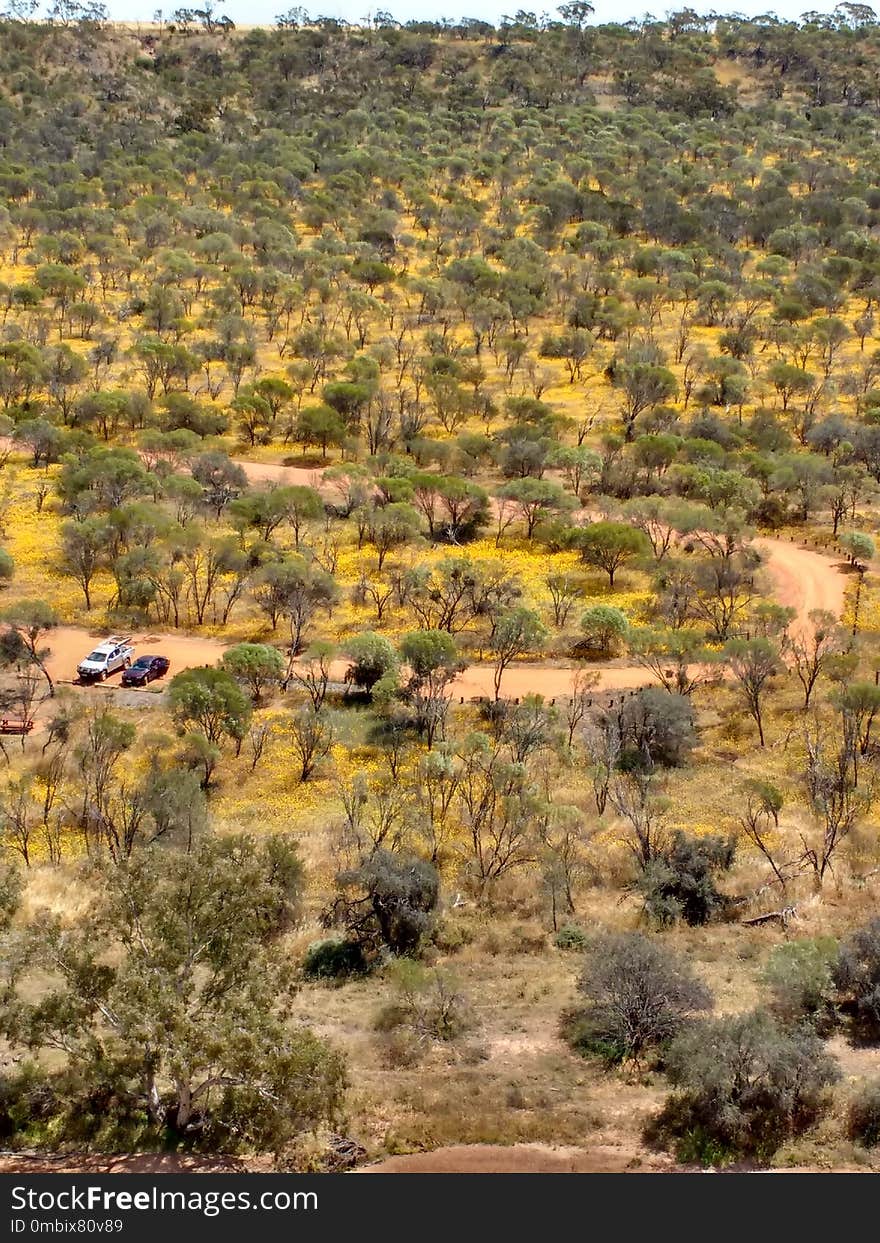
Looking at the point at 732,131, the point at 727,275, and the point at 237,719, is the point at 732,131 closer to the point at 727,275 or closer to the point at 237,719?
the point at 727,275

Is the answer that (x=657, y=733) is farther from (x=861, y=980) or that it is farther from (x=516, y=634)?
(x=861, y=980)

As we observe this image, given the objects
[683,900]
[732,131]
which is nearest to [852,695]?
[683,900]

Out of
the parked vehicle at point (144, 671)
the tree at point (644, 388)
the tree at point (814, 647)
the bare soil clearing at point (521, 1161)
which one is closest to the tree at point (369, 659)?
the parked vehicle at point (144, 671)

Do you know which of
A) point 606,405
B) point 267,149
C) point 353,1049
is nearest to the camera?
point 353,1049

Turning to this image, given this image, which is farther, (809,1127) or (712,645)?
(712,645)

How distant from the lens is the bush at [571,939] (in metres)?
24.3

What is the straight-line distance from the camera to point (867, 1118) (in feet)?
60.1

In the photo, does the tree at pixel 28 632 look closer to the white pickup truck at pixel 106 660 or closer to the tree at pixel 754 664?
the white pickup truck at pixel 106 660

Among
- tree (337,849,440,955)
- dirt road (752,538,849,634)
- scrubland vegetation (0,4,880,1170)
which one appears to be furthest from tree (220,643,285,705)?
dirt road (752,538,849,634)

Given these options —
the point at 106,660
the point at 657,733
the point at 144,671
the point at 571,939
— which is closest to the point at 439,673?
the point at 657,733

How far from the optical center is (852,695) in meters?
33.8

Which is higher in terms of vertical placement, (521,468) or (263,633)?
(521,468)

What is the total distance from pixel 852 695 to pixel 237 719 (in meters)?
19.2

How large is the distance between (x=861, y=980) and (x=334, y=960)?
431 inches
